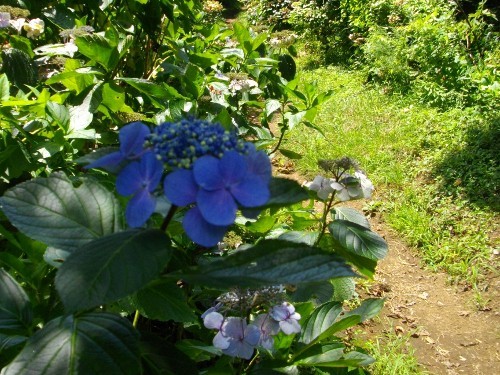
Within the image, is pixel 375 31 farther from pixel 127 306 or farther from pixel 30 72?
pixel 127 306

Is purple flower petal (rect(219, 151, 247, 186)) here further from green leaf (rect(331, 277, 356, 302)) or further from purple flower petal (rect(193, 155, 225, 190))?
green leaf (rect(331, 277, 356, 302))

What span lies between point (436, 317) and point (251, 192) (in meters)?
2.63

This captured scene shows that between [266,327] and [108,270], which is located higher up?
[108,270]

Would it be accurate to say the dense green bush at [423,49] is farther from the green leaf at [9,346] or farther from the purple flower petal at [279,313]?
the green leaf at [9,346]

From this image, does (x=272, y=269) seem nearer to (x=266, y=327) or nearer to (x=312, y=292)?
(x=266, y=327)

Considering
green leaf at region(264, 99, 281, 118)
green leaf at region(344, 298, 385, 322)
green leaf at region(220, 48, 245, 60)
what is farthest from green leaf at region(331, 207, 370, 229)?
green leaf at region(220, 48, 245, 60)

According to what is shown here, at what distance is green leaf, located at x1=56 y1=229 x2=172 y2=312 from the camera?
0.50 m

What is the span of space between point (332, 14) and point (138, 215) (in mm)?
7872

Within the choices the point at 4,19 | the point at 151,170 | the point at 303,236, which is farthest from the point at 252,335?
the point at 4,19

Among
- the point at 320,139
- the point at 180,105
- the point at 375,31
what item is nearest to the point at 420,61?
the point at 375,31

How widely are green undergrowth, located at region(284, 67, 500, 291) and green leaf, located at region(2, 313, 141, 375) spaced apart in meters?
2.79

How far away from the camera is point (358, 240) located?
3.83ft

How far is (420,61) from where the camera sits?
5316 millimetres

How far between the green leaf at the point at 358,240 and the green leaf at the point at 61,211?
660 millimetres
